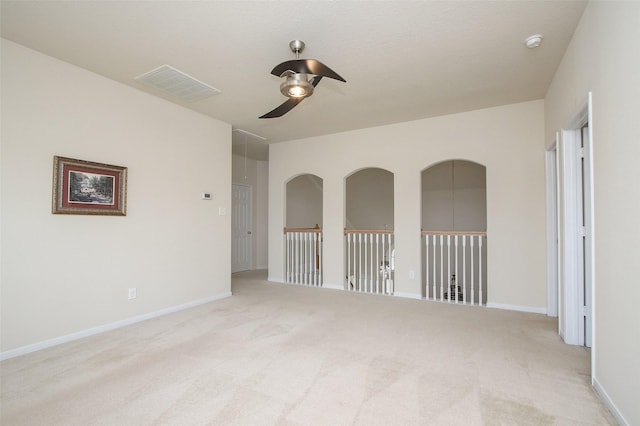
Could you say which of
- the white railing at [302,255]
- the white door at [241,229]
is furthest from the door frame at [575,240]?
the white door at [241,229]

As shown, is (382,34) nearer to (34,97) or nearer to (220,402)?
(220,402)

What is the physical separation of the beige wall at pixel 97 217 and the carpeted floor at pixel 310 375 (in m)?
0.41

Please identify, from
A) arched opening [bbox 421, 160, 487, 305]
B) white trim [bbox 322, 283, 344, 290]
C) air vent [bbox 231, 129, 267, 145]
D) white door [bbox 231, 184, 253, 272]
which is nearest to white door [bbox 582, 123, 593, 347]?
white trim [bbox 322, 283, 344, 290]

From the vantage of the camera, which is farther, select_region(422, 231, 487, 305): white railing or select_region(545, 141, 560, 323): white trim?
select_region(422, 231, 487, 305): white railing

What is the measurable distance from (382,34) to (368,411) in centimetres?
269

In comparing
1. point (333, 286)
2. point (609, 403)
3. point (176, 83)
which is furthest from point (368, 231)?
point (609, 403)

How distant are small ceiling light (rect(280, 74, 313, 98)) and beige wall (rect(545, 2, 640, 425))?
6.19ft

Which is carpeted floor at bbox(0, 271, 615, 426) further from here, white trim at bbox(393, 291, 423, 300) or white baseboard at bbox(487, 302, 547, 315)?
white trim at bbox(393, 291, 423, 300)

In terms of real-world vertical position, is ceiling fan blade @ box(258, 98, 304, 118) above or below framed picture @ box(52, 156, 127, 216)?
above

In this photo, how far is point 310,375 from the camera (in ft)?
7.55

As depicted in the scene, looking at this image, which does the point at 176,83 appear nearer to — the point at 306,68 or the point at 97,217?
the point at 97,217

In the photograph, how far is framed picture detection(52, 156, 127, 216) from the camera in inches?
116

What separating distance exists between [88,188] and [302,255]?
3450 millimetres

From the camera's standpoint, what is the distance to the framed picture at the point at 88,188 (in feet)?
9.69
